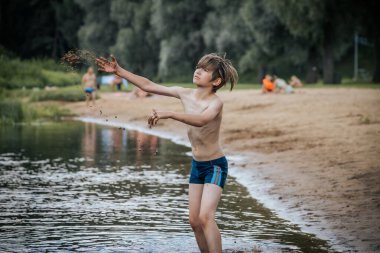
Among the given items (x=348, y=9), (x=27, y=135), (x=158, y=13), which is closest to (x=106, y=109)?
(x=27, y=135)

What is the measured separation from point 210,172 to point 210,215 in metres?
0.40

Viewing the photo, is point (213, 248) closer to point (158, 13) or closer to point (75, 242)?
point (75, 242)

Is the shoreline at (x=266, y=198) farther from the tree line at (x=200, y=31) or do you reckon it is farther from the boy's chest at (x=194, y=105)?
the tree line at (x=200, y=31)

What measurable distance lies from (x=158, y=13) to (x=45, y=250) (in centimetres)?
5539

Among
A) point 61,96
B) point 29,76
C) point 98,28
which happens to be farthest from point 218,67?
point 98,28

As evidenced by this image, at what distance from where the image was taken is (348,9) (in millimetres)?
48375

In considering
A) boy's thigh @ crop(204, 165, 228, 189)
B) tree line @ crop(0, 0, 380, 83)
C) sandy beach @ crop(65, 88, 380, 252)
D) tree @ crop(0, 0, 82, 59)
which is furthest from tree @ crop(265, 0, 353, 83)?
boy's thigh @ crop(204, 165, 228, 189)

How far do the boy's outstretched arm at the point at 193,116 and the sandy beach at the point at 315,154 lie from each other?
276cm

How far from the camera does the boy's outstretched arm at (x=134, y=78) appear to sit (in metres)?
7.95

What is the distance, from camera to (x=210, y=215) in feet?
26.5

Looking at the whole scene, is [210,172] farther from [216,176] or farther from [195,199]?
[195,199]

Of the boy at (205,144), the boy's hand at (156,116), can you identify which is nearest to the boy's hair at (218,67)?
the boy at (205,144)

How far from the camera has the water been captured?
10383mm

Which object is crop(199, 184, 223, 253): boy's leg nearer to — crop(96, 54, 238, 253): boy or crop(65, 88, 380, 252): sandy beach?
crop(96, 54, 238, 253): boy
